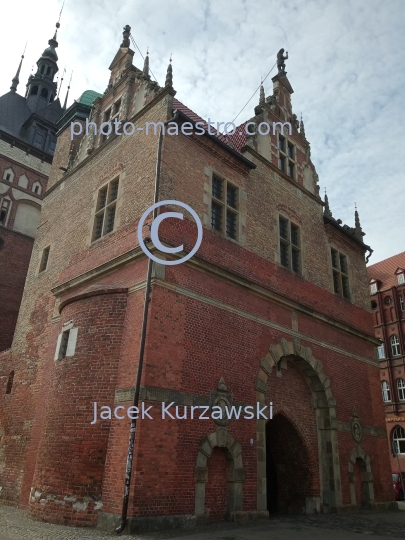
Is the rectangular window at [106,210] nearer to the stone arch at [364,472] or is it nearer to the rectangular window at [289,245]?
the rectangular window at [289,245]

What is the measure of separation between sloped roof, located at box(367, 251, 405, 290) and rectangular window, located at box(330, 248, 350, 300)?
22551mm

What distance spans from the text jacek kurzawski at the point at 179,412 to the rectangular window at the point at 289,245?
6.00 metres

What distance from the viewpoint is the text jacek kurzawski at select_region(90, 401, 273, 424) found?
10.3m

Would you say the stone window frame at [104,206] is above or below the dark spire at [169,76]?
below

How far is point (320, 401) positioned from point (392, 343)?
25.8 m

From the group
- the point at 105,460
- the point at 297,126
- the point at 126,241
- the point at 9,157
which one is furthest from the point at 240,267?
the point at 9,157

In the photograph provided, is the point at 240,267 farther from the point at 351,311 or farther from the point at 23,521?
the point at 23,521

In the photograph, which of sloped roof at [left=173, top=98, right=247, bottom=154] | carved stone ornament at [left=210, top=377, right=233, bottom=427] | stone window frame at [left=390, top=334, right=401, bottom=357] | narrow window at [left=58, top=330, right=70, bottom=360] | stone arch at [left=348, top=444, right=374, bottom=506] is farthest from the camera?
stone window frame at [left=390, top=334, right=401, bottom=357]

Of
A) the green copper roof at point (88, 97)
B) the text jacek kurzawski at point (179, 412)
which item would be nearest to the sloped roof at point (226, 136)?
the green copper roof at point (88, 97)

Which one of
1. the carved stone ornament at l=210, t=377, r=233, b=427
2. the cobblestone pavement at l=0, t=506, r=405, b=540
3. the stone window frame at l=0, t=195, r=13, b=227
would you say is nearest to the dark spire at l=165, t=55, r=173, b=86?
the carved stone ornament at l=210, t=377, r=233, b=427

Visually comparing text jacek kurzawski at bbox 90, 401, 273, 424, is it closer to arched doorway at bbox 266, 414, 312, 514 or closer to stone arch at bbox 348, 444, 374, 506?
arched doorway at bbox 266, 414, 312, 514

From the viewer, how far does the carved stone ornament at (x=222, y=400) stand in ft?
38.6

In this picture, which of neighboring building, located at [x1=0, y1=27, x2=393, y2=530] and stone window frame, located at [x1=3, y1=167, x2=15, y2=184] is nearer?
neighboring building, located at [x1=0, y1=27, x2=393, y2=530]

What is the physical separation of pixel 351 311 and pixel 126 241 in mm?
10589
